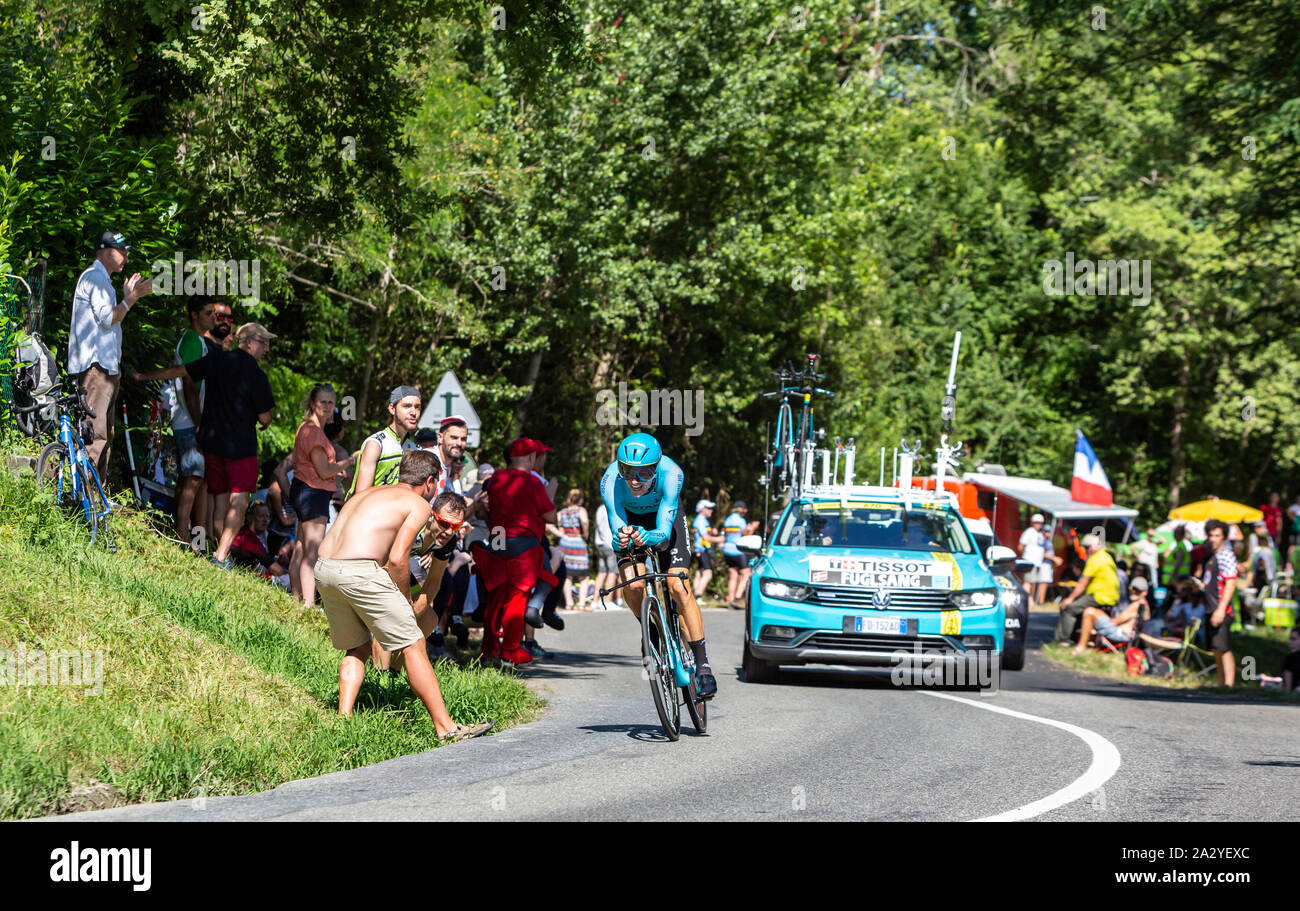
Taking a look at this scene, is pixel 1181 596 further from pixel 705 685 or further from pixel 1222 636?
pixel 705 685

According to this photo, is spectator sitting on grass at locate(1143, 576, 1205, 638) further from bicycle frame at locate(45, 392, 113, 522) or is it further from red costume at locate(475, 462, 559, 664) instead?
bicycle frame at locate(45, 392, 113, 522)

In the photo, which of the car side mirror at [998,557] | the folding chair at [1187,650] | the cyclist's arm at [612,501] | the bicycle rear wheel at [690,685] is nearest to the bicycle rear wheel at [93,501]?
the cyclist's arm at [612,501]

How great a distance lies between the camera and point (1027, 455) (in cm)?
5462

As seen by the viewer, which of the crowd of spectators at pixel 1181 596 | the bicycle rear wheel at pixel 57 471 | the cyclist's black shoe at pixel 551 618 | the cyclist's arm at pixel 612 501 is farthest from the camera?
the crowd of spectators at pixel 1181 596

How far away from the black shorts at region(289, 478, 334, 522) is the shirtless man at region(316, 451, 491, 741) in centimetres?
393

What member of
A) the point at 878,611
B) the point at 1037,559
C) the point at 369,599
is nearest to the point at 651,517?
the point at 369,599

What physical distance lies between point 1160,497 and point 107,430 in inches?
1884

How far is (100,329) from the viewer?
39.5ft

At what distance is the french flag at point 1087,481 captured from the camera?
34844 millimetres

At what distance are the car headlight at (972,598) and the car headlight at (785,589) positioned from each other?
1.21 metres

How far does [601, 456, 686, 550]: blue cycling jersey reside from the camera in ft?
33.3

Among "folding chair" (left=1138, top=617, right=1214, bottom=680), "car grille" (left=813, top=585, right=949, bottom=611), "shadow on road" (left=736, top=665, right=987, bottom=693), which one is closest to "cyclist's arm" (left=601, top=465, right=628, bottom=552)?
"car grille" (left=813, top=585, right=949, bottom=611)

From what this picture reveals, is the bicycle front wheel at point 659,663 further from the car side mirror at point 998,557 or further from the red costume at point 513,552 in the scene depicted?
the car side mirror at point 998,557

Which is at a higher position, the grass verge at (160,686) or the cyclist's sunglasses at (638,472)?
the cyclist's sunglasses at (638,472)
